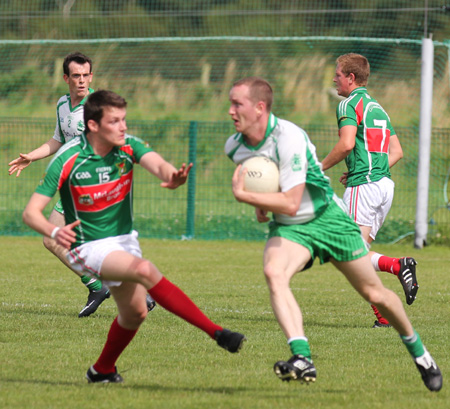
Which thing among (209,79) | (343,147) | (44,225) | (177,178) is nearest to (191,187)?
(209,79)

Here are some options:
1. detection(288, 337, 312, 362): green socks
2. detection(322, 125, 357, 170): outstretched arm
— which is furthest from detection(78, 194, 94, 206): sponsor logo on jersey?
detection(322, 125, 357, 170): outstretched arm

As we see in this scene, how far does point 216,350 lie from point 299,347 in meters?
1.88

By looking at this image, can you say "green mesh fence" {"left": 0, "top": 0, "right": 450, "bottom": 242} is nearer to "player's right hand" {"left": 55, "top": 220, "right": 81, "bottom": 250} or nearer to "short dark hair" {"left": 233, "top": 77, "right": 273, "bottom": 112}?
"short dark hair" {"left": 233, "top": 77, "right": 273, "bottom": 112}

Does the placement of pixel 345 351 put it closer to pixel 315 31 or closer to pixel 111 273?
pixel 111 273

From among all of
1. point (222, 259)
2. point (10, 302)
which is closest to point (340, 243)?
point (10, 302)

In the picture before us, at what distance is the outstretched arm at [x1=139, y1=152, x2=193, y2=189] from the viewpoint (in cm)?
518

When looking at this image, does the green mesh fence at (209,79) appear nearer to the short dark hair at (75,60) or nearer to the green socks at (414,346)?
the short dark hair at (75,60)

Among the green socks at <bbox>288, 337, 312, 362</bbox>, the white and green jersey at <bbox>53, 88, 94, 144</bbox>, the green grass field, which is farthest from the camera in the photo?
the white and green jersey at <bbox>53, 88, 94, 144</bbox>

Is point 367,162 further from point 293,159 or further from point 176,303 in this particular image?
point 176,303

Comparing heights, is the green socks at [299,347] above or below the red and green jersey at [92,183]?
below

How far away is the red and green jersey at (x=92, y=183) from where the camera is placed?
217 inches

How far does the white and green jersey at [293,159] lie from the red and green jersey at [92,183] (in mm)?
625

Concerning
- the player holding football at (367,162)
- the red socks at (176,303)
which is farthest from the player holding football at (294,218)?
the player holding football at (367,162)

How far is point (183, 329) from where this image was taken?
25.8ft
